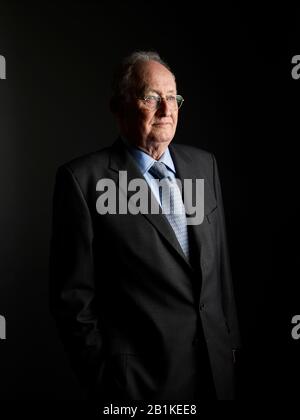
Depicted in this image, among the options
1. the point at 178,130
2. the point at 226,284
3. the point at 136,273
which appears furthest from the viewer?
the point at 178,130

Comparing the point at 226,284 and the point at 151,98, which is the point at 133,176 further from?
the point at 226,284

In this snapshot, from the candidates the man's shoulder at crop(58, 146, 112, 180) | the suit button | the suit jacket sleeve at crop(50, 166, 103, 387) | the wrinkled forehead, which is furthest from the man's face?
the suit button

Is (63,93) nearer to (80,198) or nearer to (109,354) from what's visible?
(80,198)

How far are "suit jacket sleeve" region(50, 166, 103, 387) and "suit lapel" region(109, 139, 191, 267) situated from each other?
13 centimetres

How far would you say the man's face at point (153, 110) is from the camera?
1.54 metres

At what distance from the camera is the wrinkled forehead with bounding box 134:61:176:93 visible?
60.7 inches

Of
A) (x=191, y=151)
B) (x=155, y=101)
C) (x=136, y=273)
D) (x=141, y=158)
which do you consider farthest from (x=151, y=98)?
(x=136, y=273)

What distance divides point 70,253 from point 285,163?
3.45 ft

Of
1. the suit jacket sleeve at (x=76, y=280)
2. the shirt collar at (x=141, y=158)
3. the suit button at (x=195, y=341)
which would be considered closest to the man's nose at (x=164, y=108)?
the shirt collar at (x=141, y=158)

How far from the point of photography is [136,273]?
152 cm

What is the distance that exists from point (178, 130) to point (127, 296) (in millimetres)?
927

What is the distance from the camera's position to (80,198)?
152cm

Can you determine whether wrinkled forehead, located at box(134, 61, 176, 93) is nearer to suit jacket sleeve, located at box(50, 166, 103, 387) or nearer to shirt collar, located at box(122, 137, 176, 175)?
shirt collar, located at box(122, 137, 176, 175)
